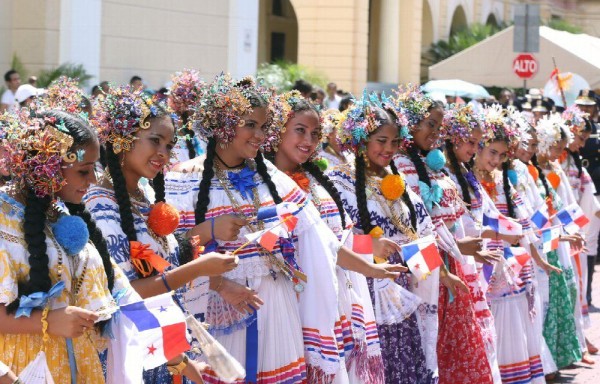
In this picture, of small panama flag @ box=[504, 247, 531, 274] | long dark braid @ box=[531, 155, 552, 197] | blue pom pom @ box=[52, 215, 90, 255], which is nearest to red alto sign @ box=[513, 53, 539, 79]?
long dark braid @ box=[531, 155, 552, 197]

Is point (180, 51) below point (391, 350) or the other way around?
the other way around

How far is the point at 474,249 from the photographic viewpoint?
7223 mm

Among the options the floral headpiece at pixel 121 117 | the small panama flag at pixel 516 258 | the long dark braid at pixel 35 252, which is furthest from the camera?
the small panama flag at pixel 516 258

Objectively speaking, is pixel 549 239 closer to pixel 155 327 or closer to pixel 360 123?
pixel 360 123

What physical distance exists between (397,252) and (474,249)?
0.86 metres

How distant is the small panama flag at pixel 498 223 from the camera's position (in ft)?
25.7

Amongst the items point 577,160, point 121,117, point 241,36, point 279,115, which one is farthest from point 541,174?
point 241,36

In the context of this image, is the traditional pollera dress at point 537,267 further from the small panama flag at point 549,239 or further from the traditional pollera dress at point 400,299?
the traditional pollera dress at point 400,299

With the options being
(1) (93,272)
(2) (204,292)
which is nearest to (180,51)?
(2) (204,292)

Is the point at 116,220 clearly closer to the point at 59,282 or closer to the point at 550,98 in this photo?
the point at 59,282

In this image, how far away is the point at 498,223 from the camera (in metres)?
7.84

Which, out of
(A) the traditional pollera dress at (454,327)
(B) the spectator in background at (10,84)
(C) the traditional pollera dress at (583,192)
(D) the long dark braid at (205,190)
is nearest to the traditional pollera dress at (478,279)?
(A) the traditional pollera dress at (454,327)

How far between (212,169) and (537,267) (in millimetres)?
4652

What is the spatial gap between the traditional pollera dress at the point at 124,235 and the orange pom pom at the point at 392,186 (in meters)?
2.05
